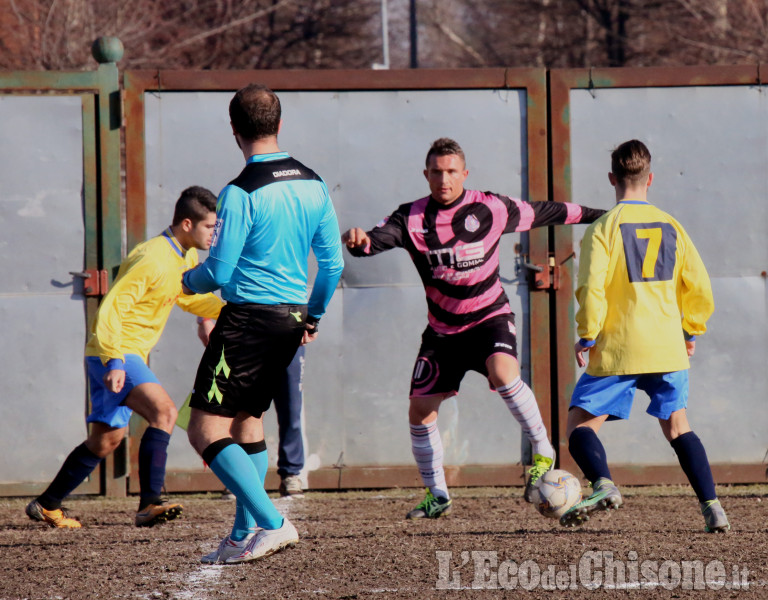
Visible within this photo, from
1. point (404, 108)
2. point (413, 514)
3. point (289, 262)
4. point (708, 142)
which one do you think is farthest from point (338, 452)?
point (708, 142)

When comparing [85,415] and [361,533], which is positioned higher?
[85,415]

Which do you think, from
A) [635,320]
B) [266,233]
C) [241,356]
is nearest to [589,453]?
[635,320]

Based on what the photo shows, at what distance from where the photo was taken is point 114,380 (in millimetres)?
5238

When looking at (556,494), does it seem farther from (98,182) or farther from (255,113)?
(98,182)

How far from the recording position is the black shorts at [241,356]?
14.2 ft

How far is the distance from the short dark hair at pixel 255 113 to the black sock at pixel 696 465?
8.35 feet

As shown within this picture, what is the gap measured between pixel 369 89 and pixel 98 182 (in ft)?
6.51

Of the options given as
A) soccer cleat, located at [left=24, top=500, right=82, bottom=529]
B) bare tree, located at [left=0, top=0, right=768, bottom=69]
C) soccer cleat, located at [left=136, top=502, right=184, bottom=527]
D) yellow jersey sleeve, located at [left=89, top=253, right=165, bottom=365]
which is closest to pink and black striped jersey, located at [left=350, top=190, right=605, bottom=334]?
yellow jersey sleeve, located at [left=89, top=253, right=165, bottom=365]

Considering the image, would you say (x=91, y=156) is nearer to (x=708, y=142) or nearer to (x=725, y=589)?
(x=708, y=142)

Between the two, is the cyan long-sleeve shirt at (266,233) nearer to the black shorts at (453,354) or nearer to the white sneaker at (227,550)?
the white sneaker at (227,550)

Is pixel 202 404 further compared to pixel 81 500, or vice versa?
pixel 81 500

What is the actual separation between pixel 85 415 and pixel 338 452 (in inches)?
69.4

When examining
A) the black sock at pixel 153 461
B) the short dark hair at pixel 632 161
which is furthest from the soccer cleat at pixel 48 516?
the short dark hair at pixel 632 161

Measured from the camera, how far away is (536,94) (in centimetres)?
711
